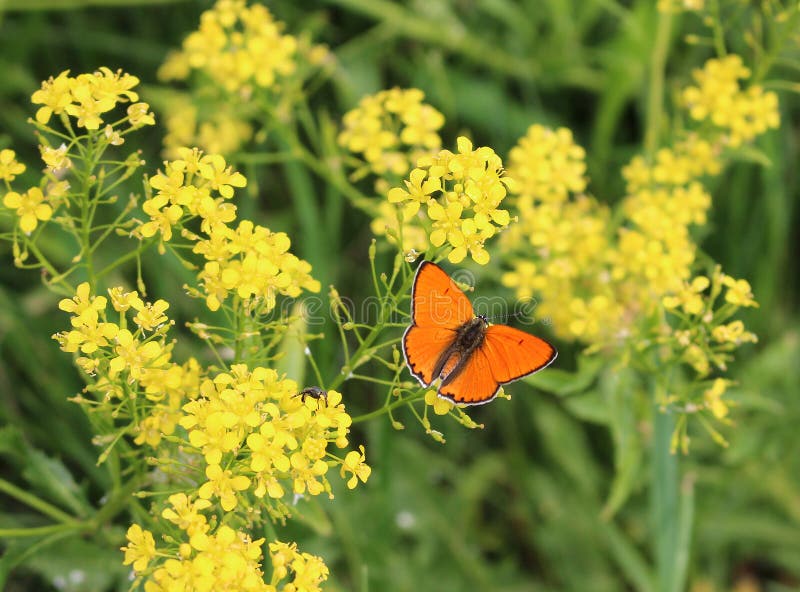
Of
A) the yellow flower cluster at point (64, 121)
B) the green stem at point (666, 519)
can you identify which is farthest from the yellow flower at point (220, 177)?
the green stem at point (666, 519)

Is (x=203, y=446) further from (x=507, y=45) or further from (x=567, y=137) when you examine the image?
(x=507, y=45)

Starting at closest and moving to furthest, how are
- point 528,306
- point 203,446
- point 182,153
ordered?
Answer: point 203,446 → point 182,153 → point 528,306

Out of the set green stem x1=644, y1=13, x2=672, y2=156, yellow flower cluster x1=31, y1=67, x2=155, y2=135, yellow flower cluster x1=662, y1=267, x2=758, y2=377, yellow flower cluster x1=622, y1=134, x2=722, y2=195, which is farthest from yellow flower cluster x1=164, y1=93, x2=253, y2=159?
yellow flower cluster x1=662, y1=267, x2=758, y2=377

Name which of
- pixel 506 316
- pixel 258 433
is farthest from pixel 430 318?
pixel 506 316

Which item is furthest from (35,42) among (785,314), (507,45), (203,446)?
(785,314)

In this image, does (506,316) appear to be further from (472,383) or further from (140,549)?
(140,549)

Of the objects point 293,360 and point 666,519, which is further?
point 666,519
